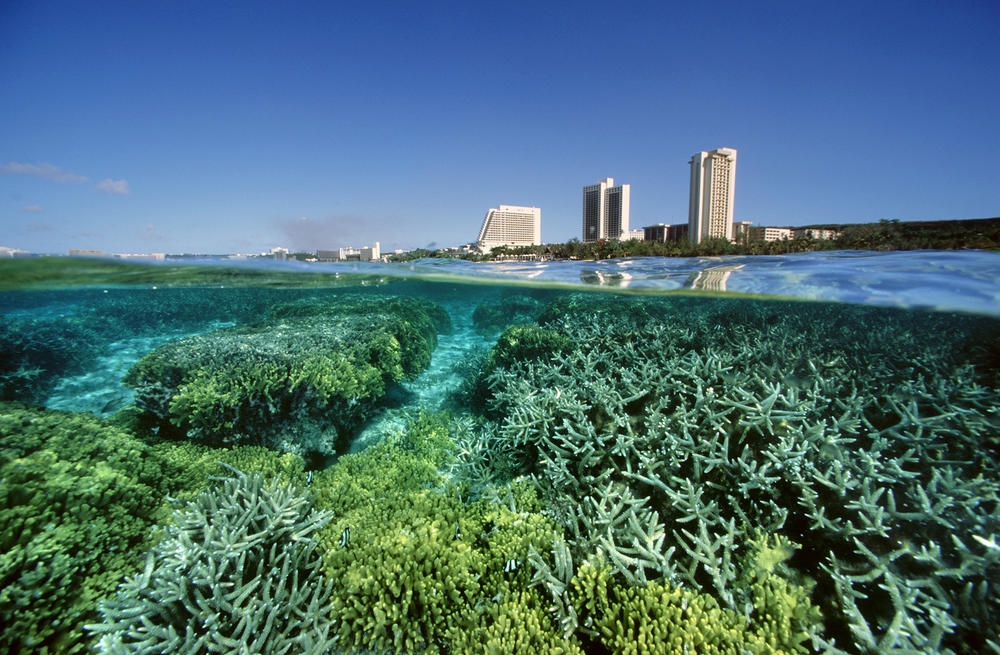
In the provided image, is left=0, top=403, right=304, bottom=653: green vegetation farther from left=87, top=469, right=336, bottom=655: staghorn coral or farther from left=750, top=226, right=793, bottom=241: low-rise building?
left=750, top=226, right=793, bottom=241: low-rise building

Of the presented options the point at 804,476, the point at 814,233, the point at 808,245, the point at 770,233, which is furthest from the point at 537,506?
the point at 770,233

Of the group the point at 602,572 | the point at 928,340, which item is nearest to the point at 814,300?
the point at 928,340

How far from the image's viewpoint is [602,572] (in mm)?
3139

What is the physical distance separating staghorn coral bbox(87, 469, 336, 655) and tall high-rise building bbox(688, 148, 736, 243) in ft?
85.4

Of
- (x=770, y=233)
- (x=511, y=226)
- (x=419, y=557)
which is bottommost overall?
(x=419, y=557)

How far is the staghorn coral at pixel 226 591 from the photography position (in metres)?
2.82

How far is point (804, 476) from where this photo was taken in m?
3.91

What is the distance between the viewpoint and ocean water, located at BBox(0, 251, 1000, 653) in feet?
9.57

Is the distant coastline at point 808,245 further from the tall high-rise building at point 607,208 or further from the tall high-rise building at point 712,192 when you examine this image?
the tall high-rise building at point 607,208

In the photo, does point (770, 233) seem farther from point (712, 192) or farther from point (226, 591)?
point (226, 591)

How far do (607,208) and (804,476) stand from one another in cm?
3075

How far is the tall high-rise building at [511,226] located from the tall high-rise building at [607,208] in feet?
16.1

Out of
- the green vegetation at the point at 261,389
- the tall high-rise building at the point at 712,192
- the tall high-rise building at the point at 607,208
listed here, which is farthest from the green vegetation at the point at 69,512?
the tall high-rise building at the point at 607,208

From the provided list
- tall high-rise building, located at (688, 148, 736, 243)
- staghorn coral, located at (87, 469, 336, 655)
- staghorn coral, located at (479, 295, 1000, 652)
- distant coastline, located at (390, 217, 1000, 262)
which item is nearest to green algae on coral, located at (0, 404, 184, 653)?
staghorn coral, located at (87, 469, 336, 655)
